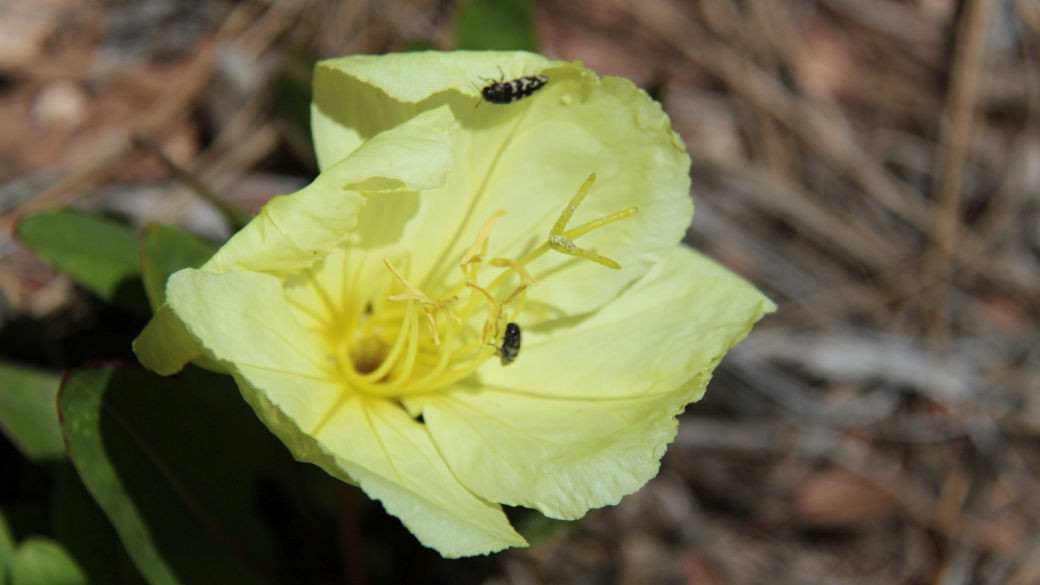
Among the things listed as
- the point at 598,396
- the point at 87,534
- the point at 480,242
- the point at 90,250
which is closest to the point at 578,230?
the point at 480,242

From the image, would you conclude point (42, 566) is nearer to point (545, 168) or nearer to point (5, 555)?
point (5, 555)

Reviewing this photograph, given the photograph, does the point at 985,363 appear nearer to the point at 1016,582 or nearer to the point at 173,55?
the point at 1016,582

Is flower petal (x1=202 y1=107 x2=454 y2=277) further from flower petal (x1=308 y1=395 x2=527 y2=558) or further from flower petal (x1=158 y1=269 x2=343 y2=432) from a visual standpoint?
flower petal (x1=308 y1=395 x2=527 y2=558)

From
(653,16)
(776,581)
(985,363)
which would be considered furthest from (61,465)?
(985,363)

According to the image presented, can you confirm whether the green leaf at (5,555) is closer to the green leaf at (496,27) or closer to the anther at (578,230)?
the anther at (578,230)

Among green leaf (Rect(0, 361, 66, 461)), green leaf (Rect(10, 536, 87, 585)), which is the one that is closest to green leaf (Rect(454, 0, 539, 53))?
green leaf (Rect(0, 361, 66, 461))
